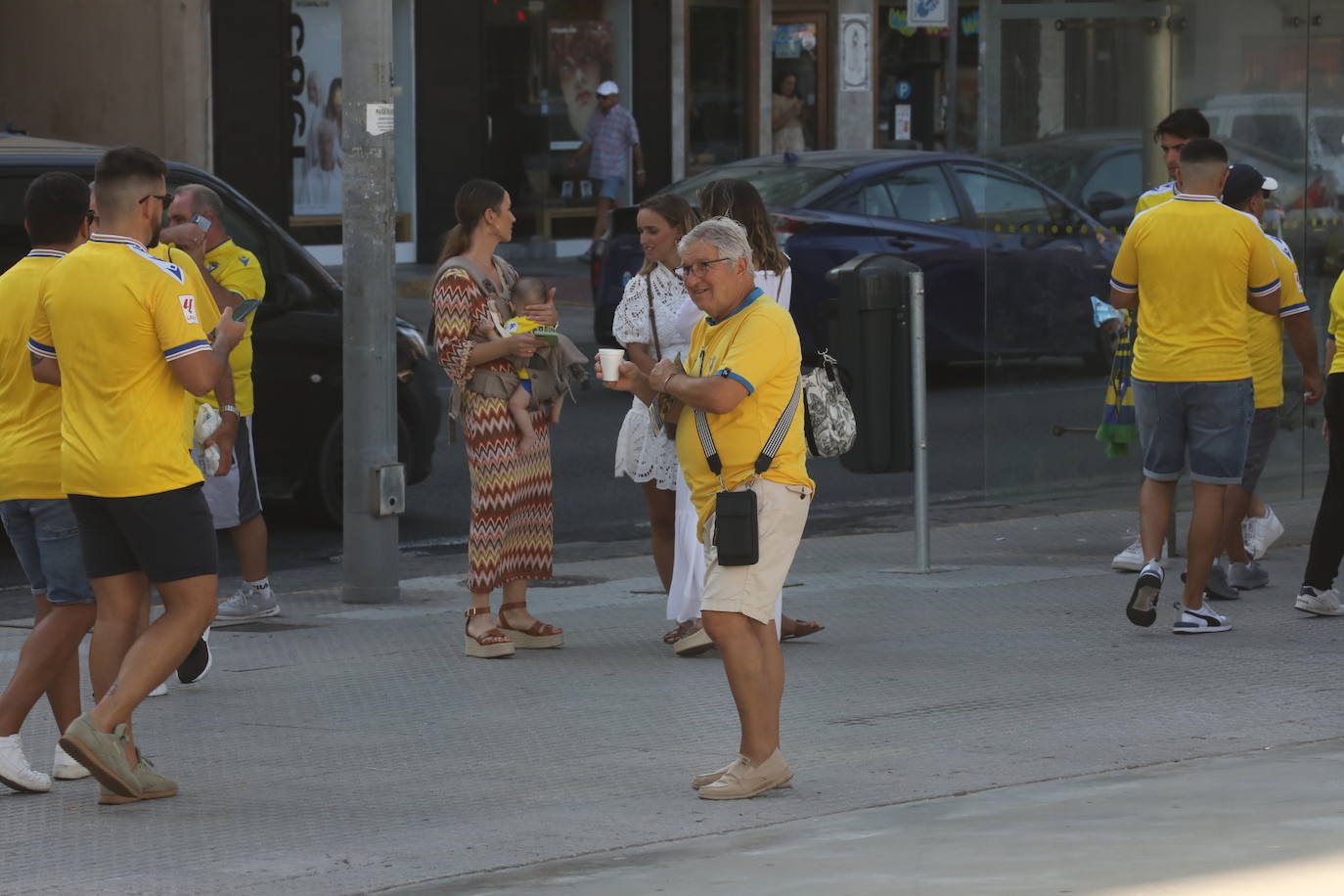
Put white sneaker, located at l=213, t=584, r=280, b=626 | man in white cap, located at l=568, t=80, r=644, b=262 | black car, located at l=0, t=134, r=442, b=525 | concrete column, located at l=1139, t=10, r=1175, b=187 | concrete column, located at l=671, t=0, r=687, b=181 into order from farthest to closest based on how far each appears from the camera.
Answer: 1. concrete column, located at l=671, t=0, r=687, b=181
2. man in white cap, located at l=568, t=80, r=644, b=262
3. concrete column, located at l=1139, t=10, r=1175, b=187
4. black car, located at l=0, t=134, r=442, b=525
5. white sneaker, located at l=213, t=584, r=280, b=626

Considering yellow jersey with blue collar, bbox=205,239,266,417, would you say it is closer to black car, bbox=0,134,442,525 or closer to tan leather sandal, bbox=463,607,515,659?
tan leather sandal, bbox=463,607,515,659

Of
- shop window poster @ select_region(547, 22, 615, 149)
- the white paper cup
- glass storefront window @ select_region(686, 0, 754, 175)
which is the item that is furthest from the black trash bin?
glass storefront window @ select_region(686, 0, 754, 175)

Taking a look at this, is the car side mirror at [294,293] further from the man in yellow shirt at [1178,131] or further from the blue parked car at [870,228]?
the blue parked car at [870,228]

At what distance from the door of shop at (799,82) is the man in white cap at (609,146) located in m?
4.21

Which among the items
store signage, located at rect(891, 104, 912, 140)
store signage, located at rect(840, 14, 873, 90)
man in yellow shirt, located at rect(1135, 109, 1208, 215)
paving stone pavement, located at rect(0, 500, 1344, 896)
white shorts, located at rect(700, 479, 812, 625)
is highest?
store signage, located at rect(840, 14, 873, 90)

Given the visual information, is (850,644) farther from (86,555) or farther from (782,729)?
(86,555)

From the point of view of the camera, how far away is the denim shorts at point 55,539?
6.51 m

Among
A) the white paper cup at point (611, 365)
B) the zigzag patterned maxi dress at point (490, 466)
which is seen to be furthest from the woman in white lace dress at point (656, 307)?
the white paper cup at point (611, 365)

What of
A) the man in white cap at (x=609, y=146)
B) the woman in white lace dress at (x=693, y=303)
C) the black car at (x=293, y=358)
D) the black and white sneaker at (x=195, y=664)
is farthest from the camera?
the man in white cap at (x=609, y=146)

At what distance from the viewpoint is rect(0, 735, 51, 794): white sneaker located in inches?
256

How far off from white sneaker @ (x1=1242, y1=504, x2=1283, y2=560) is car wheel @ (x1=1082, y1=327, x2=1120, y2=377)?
41.4 inches

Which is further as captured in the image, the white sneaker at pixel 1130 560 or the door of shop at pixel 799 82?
the door of shop at pixel 799 82

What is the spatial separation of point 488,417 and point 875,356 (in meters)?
Answer: 1.87

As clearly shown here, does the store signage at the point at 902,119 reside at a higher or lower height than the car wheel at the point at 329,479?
higher
